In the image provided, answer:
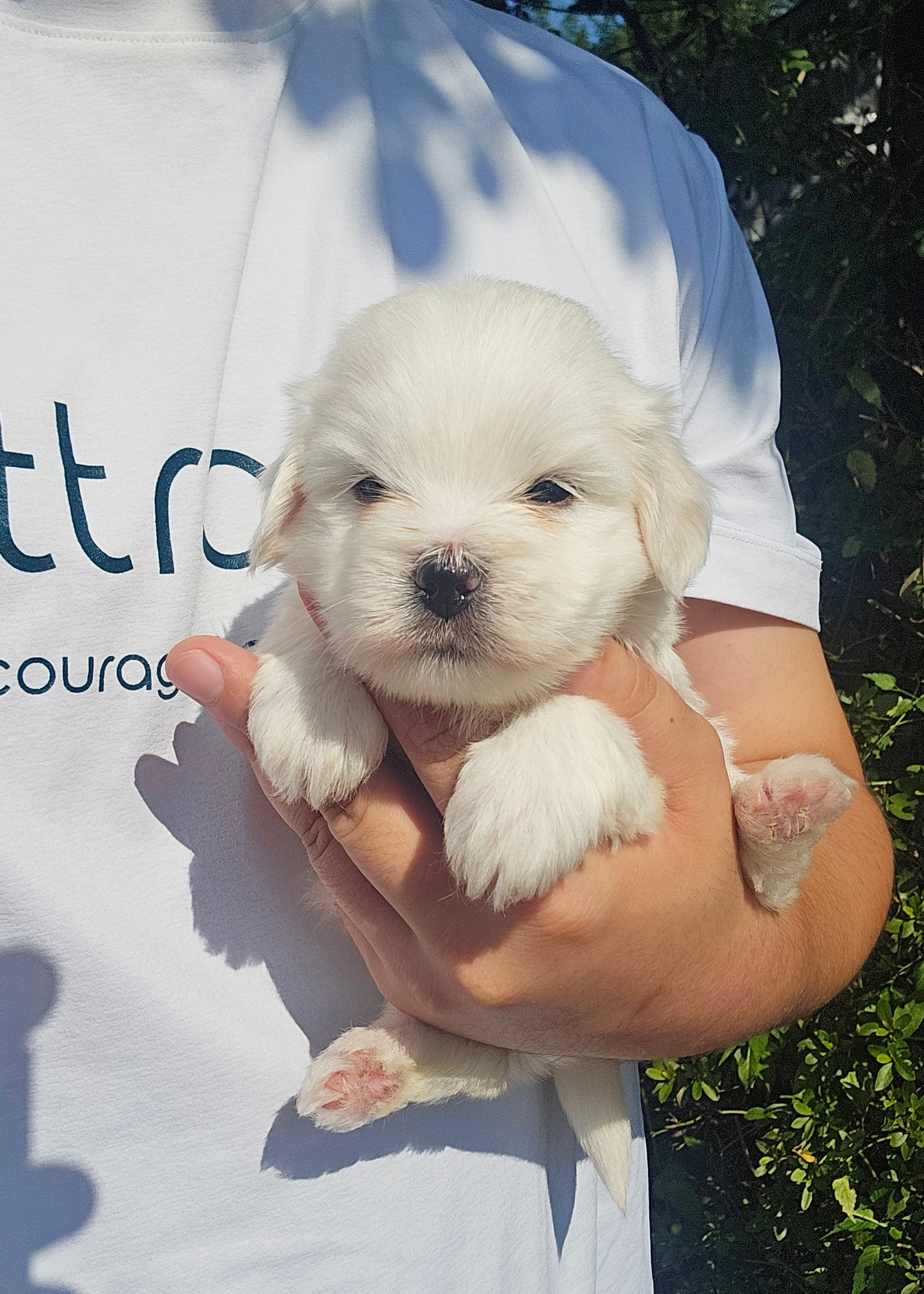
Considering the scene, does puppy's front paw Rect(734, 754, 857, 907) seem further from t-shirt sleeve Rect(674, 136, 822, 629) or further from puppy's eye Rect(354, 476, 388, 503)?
puppy's eye Rect(354, 476, 388, 503)

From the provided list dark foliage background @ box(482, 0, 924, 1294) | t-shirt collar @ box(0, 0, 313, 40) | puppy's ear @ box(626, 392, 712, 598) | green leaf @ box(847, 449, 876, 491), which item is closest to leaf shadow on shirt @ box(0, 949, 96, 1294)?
puppy's ear @ box(626, 392, 712, 598)

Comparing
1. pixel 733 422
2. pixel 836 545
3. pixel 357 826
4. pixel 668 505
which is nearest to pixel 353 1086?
pixel 357 826

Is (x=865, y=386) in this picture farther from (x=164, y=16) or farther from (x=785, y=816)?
(x=164, y=16)

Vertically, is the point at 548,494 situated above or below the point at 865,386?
above

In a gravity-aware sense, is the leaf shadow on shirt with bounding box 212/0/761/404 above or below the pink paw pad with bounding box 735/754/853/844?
above

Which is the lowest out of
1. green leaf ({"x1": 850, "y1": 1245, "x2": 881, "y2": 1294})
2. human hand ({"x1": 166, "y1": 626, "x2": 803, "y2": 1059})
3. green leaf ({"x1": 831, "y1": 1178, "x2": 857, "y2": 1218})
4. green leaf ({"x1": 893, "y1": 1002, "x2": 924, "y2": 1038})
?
green leaf ({"x1": 850, "y1": 1245, "x2": 881, "y2": 1294})

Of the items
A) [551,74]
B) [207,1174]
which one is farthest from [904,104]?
[207,1174]

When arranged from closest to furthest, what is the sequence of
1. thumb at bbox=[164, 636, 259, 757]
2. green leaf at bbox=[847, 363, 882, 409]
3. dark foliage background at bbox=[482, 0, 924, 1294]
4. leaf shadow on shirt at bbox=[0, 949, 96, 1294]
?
leaf shadow on shirt at bbox=[0, 949, 96, 1294], thumb at bbox=[164, 636, 259, 757], dark foliage background at bbox=[482, 0, 924, 1294], green leaf at bbox=[847, 363, 882, 409]

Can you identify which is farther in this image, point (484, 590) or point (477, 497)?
point (477, 497)
